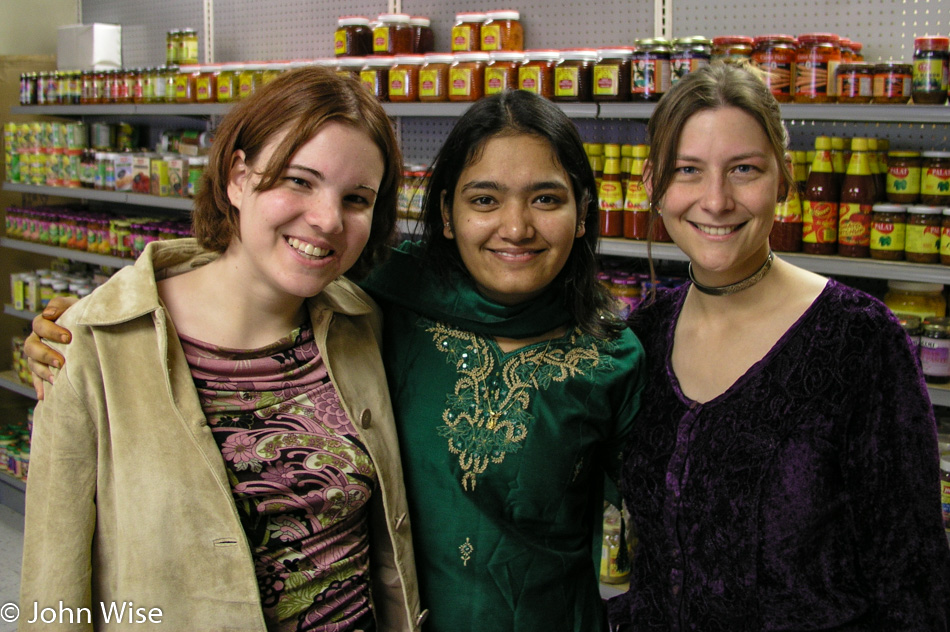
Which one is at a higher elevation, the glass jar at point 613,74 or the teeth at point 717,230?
the glass jar at point 613,74

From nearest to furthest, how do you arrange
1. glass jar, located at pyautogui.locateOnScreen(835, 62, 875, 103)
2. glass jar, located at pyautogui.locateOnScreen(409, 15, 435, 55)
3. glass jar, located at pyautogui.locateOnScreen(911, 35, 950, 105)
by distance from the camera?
glass jar, located at pyautogui.locateOnScreen(911, 35, 950, 105)
glass jar, located at pyautogui.locateOnScreen(835, 62, 875, 103)
glass jar, located at pyautogui.locateOnScreen(409, 15, 435, 55)

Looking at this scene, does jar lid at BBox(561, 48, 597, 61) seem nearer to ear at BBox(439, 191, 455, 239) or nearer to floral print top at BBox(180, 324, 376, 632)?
ear at BBox(439, 191, 455, 239)

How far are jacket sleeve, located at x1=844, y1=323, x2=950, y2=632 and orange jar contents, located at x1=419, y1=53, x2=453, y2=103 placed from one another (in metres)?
2.25

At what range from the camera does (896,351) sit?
1.45 meters

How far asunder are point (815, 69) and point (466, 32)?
143cm

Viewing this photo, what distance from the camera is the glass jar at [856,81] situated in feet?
8.22

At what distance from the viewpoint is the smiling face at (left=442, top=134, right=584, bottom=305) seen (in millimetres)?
1673

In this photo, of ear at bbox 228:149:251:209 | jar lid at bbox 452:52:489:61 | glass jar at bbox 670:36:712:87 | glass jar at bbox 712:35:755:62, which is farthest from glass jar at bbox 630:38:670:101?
ear at bbox 228:149:251:209

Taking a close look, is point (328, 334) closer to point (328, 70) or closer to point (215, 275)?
point (215, 275)

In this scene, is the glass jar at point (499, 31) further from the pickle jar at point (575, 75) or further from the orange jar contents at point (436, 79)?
the pickle jar at point (575, 75)

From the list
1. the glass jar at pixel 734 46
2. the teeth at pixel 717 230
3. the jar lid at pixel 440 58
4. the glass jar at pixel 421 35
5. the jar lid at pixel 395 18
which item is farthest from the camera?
the glass jar at pixel 421 35

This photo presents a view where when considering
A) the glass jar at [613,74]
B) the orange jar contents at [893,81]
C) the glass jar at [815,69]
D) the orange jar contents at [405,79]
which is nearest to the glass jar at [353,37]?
the orange jar contents at [405,79]

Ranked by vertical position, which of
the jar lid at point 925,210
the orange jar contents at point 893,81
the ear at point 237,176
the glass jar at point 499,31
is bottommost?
the jar lid at point 925,210

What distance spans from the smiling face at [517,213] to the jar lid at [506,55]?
1.56 m
